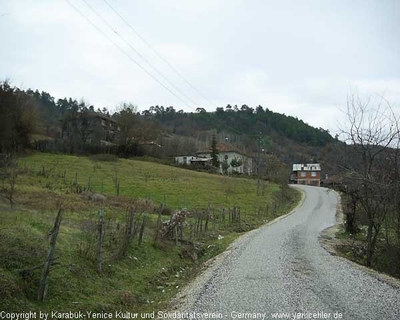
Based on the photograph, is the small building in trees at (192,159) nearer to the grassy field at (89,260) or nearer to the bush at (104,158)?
the bush at (104,158)

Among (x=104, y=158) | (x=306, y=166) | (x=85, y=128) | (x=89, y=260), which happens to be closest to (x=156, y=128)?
(x=85, y=128)

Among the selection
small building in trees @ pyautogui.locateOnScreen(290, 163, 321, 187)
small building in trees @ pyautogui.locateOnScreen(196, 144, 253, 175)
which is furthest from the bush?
small building in trees @ pyautogui.locateOnScreen(290, 163, 321, 187)

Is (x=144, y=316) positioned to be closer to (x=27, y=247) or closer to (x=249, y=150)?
Answer: (x=27, y=247)

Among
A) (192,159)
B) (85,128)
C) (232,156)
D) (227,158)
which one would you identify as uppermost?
(85,128)

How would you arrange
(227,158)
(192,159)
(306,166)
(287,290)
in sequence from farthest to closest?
(306,166)
(192,159)
(227,158)
(287,290)

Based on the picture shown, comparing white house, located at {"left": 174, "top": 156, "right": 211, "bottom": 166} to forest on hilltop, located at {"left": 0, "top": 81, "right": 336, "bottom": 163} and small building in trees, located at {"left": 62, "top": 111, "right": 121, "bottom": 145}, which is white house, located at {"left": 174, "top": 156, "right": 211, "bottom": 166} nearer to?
forest on hilltop, located at {"left": 0, "top": 81, "right": 336, "bottom": 163}

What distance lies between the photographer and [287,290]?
33.6 ft

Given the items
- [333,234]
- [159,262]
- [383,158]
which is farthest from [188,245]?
[333,234]

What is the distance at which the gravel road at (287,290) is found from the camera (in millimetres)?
8453

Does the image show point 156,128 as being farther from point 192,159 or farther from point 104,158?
point 104,158

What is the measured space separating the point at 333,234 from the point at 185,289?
1751cm

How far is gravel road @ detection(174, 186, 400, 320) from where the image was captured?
845 centimetres

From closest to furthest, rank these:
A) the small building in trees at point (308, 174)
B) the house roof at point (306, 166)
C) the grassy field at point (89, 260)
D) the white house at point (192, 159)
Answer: the grassy field at point (89, 260)
the white house at point (192, 159)
the house roof at point (306, 166)
the small building in trees at point (308, 174)

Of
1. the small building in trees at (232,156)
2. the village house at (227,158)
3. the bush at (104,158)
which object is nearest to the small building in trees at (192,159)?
the village house at (227,158)
